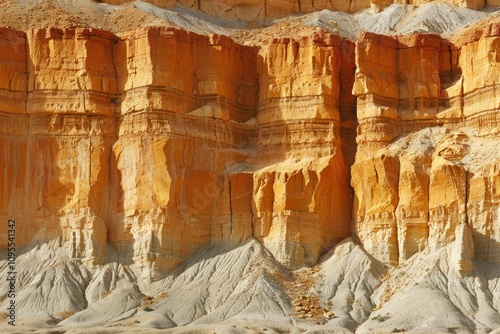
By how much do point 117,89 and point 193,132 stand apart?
4.53 metres

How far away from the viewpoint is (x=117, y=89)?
272ft

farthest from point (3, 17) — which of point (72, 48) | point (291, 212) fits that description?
point (291, 212)

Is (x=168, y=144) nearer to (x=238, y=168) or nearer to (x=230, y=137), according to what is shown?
(x=230, y=137)

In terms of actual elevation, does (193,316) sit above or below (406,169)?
below

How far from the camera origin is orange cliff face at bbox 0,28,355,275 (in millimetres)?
79812

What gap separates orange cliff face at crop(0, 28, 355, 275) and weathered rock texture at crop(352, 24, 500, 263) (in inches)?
77.3

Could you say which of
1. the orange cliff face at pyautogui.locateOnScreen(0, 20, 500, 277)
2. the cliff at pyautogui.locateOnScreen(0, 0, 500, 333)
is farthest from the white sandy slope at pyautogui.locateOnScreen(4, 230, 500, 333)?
the orange cliff face at pyautogui.locateOnScreen(0, 20, 500, 277)

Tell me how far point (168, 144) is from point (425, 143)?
11906 millimetres

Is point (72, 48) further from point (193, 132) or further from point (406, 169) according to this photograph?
point (406, 169)

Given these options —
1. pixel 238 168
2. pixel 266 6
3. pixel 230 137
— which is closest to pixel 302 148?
pixel 238 168

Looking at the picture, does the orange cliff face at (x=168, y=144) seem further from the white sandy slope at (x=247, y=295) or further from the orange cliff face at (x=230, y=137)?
the white sandy slope at (x=247, y=295)

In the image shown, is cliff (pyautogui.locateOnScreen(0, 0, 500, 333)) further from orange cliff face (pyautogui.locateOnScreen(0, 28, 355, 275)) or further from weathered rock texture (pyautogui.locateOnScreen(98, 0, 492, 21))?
weathered rock texture (pyautogui.locateOnScreen(98, 0, 492, 21))

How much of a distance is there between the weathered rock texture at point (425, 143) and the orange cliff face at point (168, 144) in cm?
A: 196

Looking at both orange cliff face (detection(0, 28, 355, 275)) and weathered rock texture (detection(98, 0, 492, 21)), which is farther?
weathered rock texture (detection(98, 0, 492, 21))
